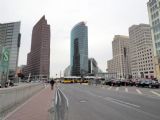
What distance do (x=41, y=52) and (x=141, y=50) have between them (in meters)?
83.6

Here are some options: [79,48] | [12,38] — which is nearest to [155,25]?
[79,48]

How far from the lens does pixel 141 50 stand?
151m

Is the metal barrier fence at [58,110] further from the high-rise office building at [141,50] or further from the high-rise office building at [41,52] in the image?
the high-rise office building at [41,52]

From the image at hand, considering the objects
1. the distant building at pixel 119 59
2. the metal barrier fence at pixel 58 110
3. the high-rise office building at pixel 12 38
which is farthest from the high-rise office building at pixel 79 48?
the metal barrier fence at pixel 58 110

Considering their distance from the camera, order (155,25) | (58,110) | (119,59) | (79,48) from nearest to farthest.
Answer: (58,110) → (155,25) → (119,59) → (79,48)

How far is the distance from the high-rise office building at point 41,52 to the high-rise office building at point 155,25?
105598mm

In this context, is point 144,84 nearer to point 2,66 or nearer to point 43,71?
point 2,66

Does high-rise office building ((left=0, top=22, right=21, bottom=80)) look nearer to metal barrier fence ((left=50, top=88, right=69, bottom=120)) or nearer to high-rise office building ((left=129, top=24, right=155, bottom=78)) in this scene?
high-rise office building ((left=129, top=24, right=155, bottom=78))

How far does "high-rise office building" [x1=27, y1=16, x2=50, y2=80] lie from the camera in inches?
6496

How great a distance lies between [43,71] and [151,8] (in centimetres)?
11073

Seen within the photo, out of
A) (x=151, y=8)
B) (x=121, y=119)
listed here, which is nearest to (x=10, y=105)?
(x=121, y=119)

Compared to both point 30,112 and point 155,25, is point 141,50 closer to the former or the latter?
point 155,25

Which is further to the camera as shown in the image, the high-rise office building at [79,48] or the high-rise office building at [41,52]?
the high-rise office building at [79,48]

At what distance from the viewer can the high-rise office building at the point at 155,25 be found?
234 ft
